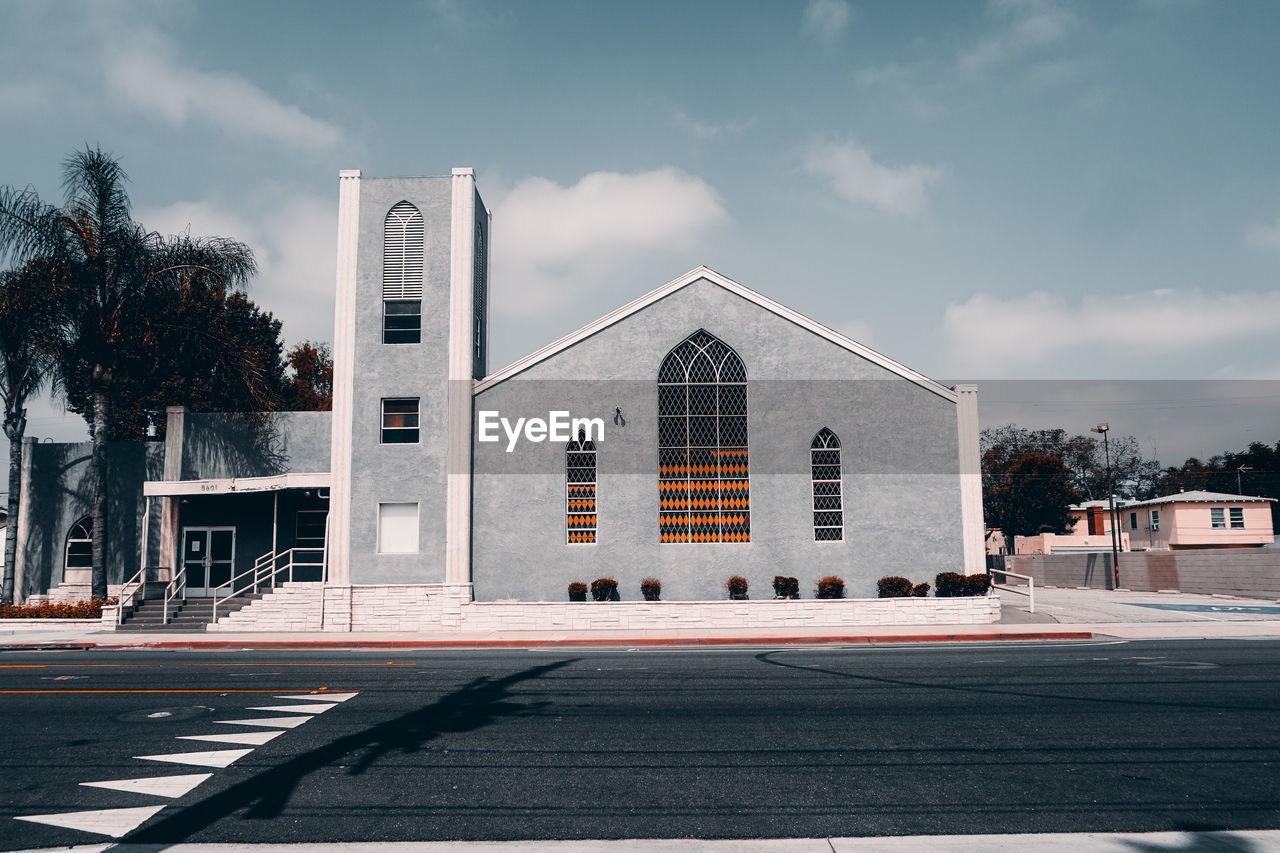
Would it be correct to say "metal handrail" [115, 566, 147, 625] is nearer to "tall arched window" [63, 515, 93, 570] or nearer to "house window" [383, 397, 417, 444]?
"tall arched window" [63, 515, 93, 570]

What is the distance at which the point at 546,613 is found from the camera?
2303cm

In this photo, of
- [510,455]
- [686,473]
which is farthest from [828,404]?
[510,455]

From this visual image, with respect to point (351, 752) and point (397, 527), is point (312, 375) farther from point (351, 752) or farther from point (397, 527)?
point (351, 752)

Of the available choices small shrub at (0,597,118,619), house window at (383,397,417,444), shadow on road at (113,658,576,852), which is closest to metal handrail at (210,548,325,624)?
small shrub at (0,597,118,619)

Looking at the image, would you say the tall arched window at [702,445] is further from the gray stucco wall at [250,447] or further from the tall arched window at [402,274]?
the gray stucco wall at [250,447]

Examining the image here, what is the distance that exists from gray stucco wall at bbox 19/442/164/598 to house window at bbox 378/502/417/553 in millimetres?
8190

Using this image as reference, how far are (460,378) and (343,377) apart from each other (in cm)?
350

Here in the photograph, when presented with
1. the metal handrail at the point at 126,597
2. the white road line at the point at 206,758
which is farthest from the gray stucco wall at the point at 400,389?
the white road line at the point at 206,758

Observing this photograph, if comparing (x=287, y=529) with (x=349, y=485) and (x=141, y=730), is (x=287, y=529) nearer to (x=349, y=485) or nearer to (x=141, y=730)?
(x=349, y=485)

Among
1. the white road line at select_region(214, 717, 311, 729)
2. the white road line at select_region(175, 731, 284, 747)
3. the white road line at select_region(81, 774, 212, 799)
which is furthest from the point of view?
the white road line at select_region(214, 717, 311, 729)

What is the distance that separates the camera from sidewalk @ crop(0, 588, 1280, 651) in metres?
19.7

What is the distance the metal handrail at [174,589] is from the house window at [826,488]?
1821cm

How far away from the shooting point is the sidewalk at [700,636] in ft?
64.5

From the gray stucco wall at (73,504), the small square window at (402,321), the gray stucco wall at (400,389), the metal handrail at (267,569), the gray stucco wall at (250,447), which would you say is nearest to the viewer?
the gray stucco wall at (400,389)
